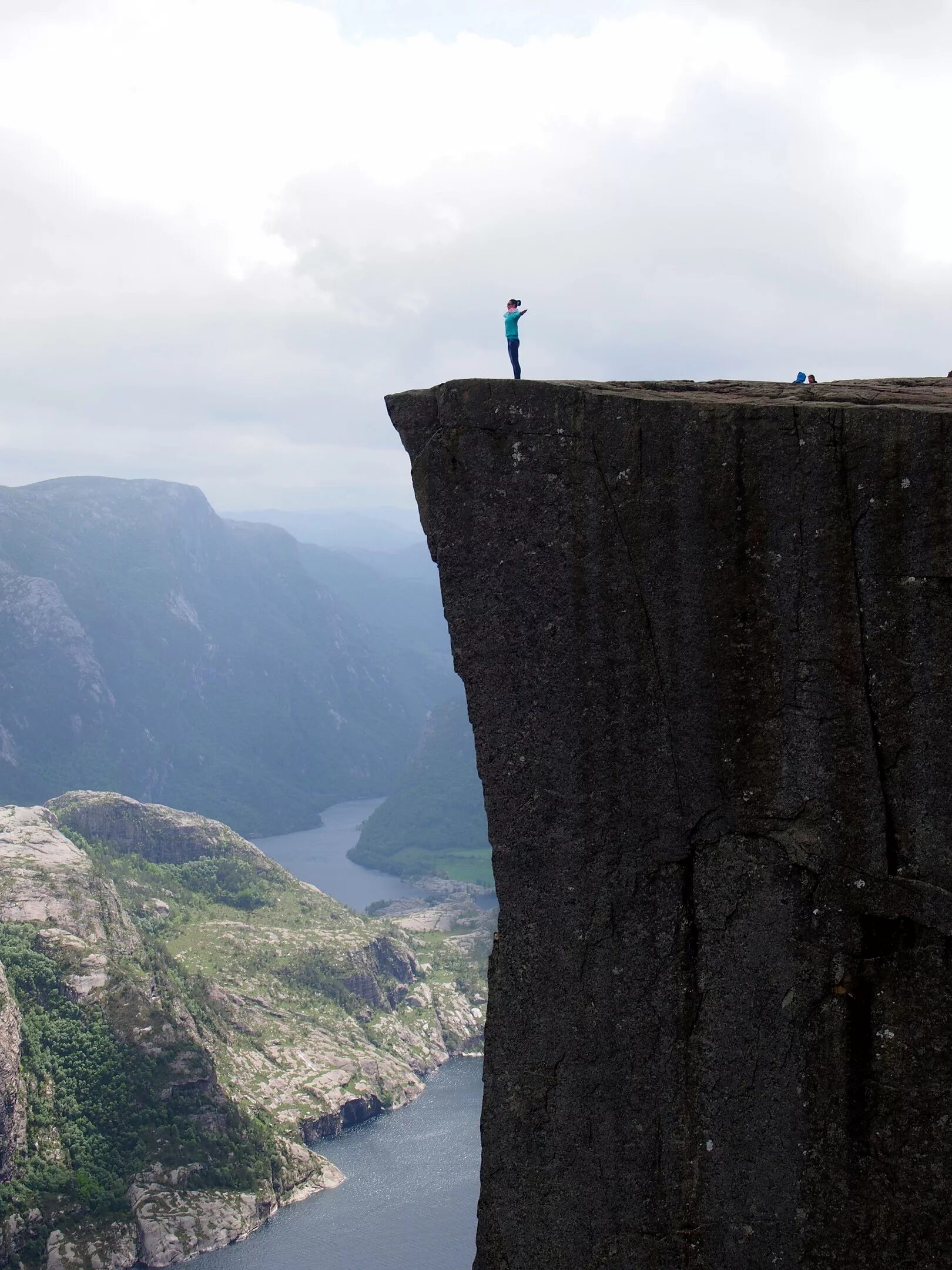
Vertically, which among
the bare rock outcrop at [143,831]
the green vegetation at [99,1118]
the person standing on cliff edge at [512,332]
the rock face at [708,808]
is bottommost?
the green vegetation at [99,1118]

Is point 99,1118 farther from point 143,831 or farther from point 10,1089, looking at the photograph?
point 143,831

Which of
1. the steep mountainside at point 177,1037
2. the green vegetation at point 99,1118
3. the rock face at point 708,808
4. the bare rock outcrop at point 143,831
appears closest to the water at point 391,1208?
the steep mountainside at point 177,1037

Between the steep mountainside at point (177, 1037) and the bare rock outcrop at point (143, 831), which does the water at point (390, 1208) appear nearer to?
the steep mountainside at point (177, 1037)

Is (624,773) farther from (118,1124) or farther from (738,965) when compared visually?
(118,1124)

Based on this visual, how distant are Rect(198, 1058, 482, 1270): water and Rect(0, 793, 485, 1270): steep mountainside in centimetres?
234

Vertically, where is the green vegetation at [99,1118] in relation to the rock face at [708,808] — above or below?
below

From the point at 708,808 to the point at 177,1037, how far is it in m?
110

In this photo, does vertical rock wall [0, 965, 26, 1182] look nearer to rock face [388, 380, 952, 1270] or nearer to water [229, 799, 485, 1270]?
water [229, 799, 485, 1270]

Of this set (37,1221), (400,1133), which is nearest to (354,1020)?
(400,1133)

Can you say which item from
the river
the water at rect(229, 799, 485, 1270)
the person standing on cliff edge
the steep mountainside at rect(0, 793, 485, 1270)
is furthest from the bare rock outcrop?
the person standing on cliff edge

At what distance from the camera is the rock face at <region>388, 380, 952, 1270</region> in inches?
400

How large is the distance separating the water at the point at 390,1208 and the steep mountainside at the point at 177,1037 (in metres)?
2.34

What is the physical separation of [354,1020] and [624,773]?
5387 inches

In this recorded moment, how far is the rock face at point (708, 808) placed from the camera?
10148mm
